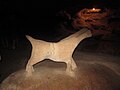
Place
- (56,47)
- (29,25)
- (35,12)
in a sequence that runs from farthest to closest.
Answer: (29,25)
(35,12)
(56,47)

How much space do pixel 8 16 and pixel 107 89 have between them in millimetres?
Answer: 4854

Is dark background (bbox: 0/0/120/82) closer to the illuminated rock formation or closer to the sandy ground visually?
the sandy ground

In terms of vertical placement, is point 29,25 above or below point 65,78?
above

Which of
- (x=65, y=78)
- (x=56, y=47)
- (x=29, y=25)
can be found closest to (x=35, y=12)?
(x=29, y=25)

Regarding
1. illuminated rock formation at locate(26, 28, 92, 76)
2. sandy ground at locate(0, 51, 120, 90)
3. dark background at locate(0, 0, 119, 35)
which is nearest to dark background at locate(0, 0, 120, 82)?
dark background at locate(0, 0, 119, 35)

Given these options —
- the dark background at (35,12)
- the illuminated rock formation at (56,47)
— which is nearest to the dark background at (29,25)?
the dark background at (35,12)

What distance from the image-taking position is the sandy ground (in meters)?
4.41

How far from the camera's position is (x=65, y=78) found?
4613 mm

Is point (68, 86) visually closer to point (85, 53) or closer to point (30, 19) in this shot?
point (85, 53)

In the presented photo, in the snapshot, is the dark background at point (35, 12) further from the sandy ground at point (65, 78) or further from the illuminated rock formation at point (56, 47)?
the illuminated rock formation at point (56, 47)

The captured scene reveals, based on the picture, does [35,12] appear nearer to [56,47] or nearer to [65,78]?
[56,47]

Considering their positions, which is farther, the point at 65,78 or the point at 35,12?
the point at 35,12

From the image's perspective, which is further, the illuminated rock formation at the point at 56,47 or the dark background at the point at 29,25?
the dark background at the point at 29,25

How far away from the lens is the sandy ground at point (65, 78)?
4410 millimetres
